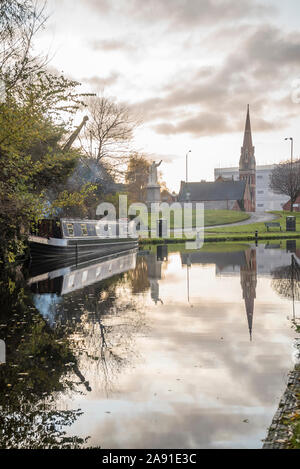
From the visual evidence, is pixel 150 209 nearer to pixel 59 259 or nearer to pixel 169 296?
pixel 59 259

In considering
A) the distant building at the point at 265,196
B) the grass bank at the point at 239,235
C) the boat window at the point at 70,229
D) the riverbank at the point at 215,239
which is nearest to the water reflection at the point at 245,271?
the boat window at the point at 70,229

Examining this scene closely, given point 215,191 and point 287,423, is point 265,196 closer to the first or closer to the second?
point 215,191

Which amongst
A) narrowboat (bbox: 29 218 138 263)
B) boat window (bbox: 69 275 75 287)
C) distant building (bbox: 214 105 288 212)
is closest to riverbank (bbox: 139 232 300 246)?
narrowboat (bbox: 29 218 138 263)

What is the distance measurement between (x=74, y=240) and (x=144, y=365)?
19.1 meters

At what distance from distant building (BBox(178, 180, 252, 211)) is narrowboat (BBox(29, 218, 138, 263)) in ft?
191

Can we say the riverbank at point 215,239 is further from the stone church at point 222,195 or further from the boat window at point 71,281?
the stone church at point 222,195

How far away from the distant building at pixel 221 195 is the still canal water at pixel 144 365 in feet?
252

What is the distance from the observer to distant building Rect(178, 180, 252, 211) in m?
90.2

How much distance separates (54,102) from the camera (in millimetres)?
10758

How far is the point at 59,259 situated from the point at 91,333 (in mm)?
16254

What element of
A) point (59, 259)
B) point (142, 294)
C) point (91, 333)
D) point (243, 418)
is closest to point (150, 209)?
point (59, 259)

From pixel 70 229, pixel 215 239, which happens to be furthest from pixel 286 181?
pixel 70 229

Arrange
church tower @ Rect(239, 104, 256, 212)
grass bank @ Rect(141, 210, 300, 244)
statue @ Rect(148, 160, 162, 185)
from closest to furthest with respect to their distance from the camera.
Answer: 1. grass bank @ Rect(141, 210, 300, 244)
2. statue @ Rect(148, 160, 162, 185)
3. church tower @ Rect(239, 104, 256, 212)

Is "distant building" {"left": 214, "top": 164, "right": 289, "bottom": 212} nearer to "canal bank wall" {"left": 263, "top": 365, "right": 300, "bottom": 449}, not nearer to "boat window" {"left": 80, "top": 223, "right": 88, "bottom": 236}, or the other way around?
"boat window" {"left": 80, "top": 223, "right": 88, "bottom": 236}
